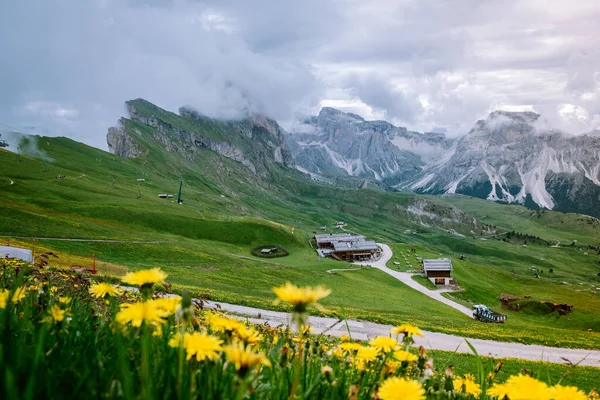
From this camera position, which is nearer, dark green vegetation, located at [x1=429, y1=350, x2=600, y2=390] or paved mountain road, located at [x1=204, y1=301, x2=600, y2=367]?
dark green vegetation, located at [x1=429, y1=350, x2=600, y2=390]

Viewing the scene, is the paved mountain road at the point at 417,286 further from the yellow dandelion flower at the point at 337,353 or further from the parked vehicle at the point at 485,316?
the yellow dandelion flower at the point at 337,353

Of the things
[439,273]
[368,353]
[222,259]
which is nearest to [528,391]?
[368,353]

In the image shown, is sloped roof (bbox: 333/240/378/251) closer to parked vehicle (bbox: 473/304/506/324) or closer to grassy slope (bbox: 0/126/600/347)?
grassy slope (bbox: 0/126/600/347)

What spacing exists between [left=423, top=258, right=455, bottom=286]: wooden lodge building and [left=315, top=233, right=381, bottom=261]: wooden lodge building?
1050 inches

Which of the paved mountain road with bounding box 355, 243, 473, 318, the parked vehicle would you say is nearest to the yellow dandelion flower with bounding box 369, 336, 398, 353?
the parked vehicle

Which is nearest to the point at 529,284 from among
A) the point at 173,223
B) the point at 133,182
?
the point at 173,223

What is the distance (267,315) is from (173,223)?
75.9m

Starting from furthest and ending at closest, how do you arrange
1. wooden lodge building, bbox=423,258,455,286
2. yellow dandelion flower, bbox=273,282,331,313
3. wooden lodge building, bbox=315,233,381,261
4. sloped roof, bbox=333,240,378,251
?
sloped roof, bbox=333,240,378,251, wooden lodge building, bbox=315,233,381,261, wooden lodge building, bbox=423,258,455,286, yellow dandelion flower, bbox=273,282,331,313

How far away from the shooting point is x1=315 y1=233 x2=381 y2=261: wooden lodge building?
134 meters

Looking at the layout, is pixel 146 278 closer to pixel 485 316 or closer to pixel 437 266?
pixel 485 316

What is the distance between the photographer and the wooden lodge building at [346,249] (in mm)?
133875

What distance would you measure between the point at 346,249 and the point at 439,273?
121ft

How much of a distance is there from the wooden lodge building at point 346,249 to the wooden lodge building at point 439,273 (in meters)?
26.7

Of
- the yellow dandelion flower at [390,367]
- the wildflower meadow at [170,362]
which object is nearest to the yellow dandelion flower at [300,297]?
the wildflower meadow at [170,362]
